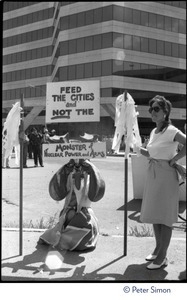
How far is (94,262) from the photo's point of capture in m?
2.92

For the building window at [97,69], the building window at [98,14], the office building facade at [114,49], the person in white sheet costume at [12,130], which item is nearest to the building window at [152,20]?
the office building facade at [114,49]

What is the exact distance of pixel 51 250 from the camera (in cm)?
317

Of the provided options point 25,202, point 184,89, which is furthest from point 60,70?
point 25,202

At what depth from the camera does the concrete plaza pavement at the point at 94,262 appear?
8.67 feet

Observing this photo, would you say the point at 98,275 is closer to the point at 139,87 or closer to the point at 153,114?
the point at 153,114

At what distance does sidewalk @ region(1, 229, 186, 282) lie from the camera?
2.64m

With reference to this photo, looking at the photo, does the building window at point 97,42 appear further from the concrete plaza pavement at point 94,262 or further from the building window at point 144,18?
the concrete plaza pavement at point 94,262

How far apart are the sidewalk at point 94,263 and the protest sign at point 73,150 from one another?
0.92 m

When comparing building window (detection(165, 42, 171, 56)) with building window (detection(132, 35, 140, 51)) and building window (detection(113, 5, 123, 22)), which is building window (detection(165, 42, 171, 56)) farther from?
building window (detection(113, 5, 123, 22))

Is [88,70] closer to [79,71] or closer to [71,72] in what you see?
[79,71]

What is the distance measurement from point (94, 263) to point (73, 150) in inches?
41.1

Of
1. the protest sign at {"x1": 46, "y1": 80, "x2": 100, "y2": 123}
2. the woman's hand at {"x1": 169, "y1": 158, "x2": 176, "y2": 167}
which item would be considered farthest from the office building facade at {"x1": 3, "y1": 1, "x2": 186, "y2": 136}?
the woman's hand at {"x1": 169, "y1": 158, "x2": 176, "y2": 167}

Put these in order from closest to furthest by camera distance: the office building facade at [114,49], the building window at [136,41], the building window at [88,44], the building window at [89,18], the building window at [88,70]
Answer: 1. the office building facade at [114,49]
2. the building window at [89,18]
3. the building window at [88,70]
4. the building window at [136,41]
5. the building window at [88,44]

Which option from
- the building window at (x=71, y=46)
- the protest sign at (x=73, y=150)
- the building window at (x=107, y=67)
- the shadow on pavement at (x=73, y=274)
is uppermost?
the building window at (x=71, y=46)
